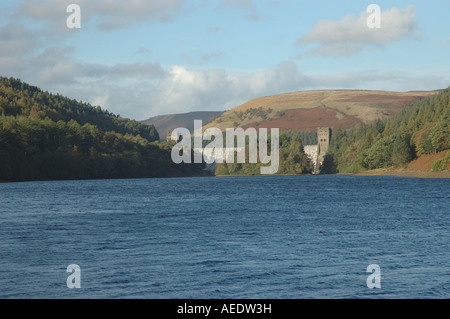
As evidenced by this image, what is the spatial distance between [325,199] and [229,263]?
208 feet

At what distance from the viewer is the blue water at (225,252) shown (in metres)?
29.7

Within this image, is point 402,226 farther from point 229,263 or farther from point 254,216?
point 229,263

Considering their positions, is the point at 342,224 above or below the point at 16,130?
below

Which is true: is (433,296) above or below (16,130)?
below

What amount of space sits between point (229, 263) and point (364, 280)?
871cm

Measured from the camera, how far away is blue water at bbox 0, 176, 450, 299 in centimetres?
2967

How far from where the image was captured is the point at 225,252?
135 feet

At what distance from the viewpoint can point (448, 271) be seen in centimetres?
3359

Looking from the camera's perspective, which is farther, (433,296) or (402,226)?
(402,226)
